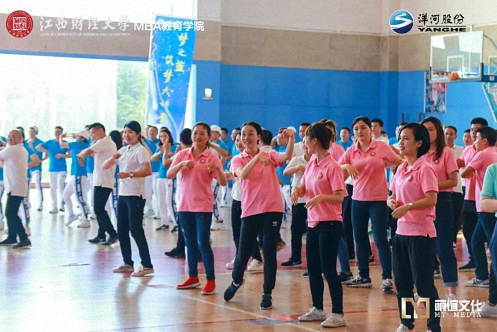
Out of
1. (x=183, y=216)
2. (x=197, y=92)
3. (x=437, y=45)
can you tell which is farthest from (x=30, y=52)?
(x=183, y=216)

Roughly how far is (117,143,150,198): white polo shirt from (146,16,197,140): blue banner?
9.70 meters

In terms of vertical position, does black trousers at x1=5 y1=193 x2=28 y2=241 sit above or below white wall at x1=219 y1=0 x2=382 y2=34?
below

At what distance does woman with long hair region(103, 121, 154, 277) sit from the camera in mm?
9711

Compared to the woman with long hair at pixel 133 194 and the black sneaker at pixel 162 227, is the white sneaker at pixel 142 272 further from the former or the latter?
the black sneaker at pixel 162 227

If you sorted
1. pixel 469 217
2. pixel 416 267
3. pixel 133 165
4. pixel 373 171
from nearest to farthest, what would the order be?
pixel 416 267, pixel 373 171, pixel 133 165, pixel 469 217

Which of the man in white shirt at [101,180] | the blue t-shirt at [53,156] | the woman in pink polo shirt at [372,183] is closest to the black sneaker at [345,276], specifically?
the woman in pink polo shirt at [372,183]

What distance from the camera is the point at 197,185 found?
878 centimetres

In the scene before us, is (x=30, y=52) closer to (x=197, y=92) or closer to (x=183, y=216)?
(x=197, y=92)

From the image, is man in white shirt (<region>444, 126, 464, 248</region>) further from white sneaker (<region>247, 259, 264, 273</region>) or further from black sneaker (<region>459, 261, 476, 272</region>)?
white sneaker (<region>247, 259, 264, 273</region>)

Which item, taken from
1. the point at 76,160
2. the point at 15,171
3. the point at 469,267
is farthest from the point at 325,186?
the point at 76,160

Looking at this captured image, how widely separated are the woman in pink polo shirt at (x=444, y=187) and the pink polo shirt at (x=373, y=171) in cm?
72

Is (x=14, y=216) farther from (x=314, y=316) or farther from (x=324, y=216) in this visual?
(x=324, y=216)

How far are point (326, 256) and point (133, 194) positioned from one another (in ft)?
11.3

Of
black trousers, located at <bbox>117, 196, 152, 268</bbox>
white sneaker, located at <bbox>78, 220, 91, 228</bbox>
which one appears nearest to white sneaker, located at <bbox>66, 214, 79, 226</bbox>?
white sneaker, located at <bbox>78, 220, 91, 228</bbox>
